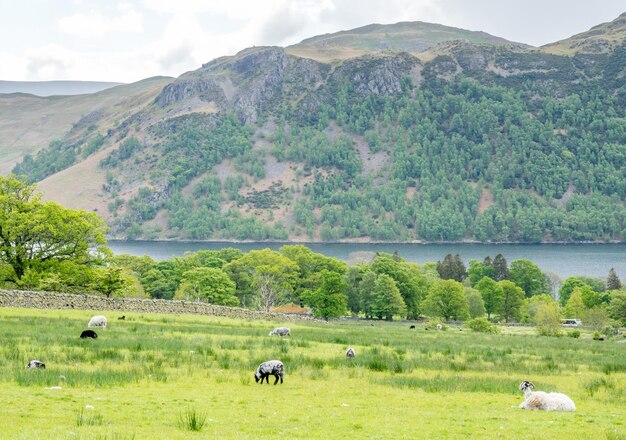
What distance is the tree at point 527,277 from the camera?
15062 cm

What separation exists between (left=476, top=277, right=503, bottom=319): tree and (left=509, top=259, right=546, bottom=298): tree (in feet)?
98.8

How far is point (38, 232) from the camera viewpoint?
178 feet

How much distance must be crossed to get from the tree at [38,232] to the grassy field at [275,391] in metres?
25.0

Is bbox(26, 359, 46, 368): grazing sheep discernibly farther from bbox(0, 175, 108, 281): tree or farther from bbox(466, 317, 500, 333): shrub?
bbox(466, 317, 500, 333): shrub

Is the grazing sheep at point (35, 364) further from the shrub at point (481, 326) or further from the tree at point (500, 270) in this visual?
the tree at point (500, 270)

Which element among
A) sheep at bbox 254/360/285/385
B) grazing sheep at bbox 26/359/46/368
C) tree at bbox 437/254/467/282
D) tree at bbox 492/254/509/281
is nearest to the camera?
grazing sheep at bbox 26/359/46/368

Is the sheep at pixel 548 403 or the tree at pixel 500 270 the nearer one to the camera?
the sheep at pixel 548 403

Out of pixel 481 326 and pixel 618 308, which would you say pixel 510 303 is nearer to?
pixel 618 308

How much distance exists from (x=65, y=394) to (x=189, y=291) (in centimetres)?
7845

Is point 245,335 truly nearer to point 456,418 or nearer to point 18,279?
point 456,418

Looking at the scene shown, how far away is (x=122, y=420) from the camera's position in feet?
43.5

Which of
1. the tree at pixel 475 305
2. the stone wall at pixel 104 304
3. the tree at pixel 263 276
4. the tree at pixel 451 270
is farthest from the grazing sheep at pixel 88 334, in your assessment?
the tree at pixel 451 270

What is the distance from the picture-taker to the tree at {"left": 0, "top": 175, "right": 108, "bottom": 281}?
5366 centimetres

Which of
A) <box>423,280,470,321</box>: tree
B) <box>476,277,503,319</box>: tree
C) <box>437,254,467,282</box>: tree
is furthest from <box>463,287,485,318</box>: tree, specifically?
<box>437,254,467,282</box>: tree
